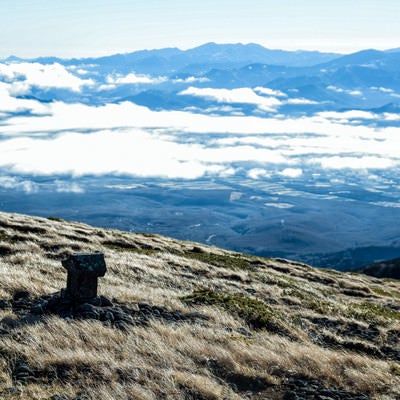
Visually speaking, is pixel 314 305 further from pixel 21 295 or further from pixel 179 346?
Answer: pixel 21 295

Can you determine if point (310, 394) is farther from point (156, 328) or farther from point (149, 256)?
point (149, 256)

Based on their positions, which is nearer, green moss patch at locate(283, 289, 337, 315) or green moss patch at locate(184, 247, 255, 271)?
green moss patch at locate(283, 289, 337, 315)

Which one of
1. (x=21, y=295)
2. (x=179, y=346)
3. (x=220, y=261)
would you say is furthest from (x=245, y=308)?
(x=220, y=261)

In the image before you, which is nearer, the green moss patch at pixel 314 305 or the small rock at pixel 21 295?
the small rock at pixel 21 295

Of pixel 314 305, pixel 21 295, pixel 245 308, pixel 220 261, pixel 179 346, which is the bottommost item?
pixel 220 261

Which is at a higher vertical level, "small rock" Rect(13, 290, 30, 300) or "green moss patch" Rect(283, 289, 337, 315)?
"small rock" Rect(13, 290, 30, 300)

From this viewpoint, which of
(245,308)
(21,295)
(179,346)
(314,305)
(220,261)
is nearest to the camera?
(179,346)

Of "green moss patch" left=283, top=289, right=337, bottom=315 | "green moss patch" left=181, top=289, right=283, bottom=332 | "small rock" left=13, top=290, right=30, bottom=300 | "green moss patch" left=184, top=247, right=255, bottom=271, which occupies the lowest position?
"green moss patch" left=184, top=247, right=255, bottom=271

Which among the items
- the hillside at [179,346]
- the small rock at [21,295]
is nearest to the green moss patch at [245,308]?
the hillside at [179,346]

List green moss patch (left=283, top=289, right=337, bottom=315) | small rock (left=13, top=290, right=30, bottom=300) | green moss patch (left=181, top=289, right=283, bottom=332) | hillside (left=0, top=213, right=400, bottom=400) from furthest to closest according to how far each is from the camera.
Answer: green moss patch (left=283, top=289, right=337, bottom=315) → green moss patch (left=181, top=289, right=283, bottom=332) → small rock (left=13, top=290, right=30, bottom=300) → hillside (left=0, top=213, right=400, bottom=400)

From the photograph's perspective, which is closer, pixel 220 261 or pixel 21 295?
pixel 21 295

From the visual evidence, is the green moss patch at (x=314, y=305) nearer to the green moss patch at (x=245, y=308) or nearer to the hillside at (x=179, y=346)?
the hillside at (x=179, y=346)

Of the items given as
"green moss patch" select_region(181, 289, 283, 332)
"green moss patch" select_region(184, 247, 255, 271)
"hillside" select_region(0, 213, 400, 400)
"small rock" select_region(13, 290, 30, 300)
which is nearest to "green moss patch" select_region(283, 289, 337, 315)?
"hillside" select_region(0, 213, 400, 400)

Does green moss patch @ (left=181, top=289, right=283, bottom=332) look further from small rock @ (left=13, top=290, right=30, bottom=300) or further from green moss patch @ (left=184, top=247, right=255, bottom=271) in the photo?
green moss patch @ (left=184, top=247, right=255, bottom=271)
